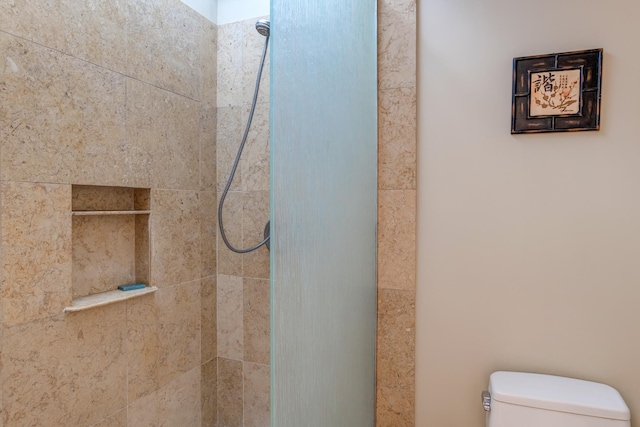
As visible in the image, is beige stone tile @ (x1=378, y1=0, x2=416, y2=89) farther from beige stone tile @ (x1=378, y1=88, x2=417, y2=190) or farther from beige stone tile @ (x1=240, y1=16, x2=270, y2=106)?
beige stone tile @ (x1=240, y1=16, x2=270, y2=106)

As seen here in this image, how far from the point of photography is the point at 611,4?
45.9 inches

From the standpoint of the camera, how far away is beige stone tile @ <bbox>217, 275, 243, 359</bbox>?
1.83 meters

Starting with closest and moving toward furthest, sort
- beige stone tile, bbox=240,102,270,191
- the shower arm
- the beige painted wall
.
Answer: the beige painted wall < the shower arm < beige stone tile, bbox=240,102,270,191

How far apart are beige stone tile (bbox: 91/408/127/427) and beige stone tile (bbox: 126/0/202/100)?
132cm

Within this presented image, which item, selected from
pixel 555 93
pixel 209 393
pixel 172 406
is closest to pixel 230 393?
pixel 209 393

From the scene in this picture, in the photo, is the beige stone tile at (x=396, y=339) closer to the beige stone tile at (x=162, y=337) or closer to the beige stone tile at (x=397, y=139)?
the beige stone tile at (x=397, y=139)

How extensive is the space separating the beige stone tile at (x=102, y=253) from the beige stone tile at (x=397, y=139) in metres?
1.08

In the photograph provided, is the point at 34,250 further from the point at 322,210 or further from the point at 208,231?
the point at 322,210

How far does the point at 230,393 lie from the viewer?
1.86m

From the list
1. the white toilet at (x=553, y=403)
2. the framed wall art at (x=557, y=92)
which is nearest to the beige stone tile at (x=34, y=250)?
the white toilet at (x=553, y=403)

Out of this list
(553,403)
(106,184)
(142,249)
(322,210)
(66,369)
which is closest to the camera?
(322,210)

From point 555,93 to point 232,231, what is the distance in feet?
4.85

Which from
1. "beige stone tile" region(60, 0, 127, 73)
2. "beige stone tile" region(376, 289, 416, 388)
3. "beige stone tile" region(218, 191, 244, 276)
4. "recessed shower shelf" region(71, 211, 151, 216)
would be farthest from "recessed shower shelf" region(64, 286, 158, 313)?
"beige stone tile" region(376, 289, 416, 388)

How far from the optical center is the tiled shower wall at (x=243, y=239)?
5.82 ft
